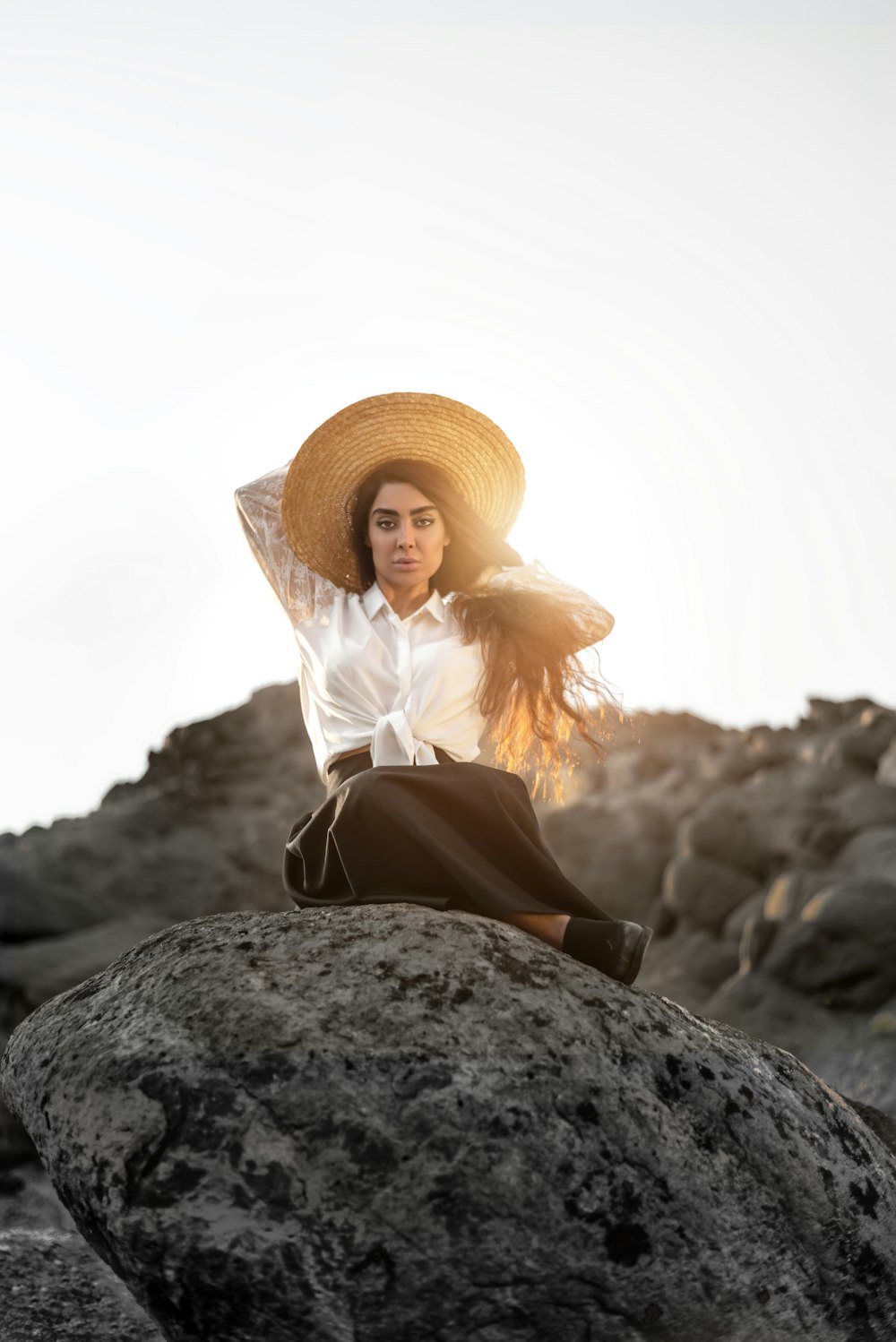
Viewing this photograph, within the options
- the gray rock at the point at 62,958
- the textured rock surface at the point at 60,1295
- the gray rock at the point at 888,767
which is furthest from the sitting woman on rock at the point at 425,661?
the gray rock at the point at 888,767

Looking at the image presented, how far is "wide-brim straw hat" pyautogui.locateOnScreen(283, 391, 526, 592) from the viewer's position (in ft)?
15.2

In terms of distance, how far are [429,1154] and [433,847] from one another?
105 centimetres

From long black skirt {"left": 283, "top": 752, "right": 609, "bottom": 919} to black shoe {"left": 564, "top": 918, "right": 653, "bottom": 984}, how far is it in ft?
0.53

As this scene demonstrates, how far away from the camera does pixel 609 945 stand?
389 cm

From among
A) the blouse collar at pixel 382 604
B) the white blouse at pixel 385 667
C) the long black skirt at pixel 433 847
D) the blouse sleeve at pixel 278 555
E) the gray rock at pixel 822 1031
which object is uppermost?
the blouse sleeve at pixel 278 555

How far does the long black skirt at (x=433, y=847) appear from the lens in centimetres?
398

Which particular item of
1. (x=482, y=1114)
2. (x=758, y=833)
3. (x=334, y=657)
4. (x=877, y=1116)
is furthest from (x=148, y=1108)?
(x=758, y=833)

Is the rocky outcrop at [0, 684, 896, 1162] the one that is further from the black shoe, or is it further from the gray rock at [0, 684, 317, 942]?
the black shoe

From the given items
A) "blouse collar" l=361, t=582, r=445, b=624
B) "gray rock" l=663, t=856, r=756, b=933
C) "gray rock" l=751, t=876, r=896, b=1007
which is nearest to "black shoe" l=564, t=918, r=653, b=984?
"blouse collar" l=361, t=582, r=445, b=624

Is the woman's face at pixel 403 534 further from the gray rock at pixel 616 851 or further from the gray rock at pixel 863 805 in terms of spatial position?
the gray rock at pixel 616 851

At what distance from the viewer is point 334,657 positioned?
14.4 ft

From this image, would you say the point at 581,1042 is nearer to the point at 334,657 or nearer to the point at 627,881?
the point at 334,657

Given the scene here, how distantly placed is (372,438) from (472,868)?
1685 millimetres

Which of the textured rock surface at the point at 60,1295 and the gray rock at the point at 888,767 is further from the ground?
the gray rock at the point at 888,767
